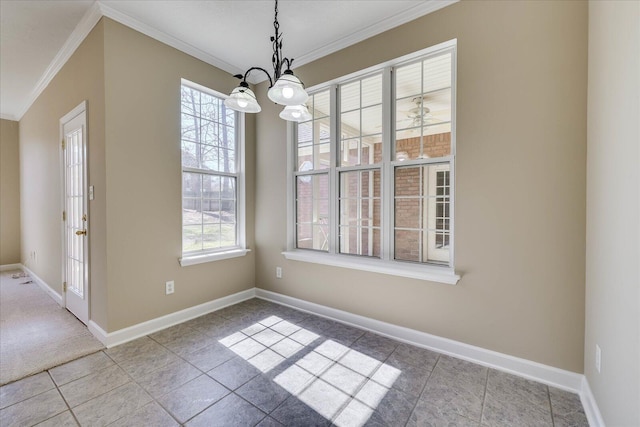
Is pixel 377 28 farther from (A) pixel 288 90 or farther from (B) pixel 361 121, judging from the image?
(A) pixel 288 90

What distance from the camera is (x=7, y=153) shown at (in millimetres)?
5129

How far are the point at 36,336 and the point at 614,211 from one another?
4.48 m

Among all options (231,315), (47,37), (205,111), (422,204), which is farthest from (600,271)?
(47,37)

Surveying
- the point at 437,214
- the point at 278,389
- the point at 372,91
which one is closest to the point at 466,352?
the point at 437,214

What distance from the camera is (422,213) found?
2.50 m

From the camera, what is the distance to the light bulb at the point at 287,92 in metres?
1.66

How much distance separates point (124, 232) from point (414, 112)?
292 cm

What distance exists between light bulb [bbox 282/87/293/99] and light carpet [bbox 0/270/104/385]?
8.64 feet

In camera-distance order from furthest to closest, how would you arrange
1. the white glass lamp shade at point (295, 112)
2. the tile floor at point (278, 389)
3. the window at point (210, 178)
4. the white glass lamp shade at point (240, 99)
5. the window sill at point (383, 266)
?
the window at point (210, 178)
the window sill at point (383, 266)
the white glass lamp shade at point (295, 112)
the white glass lamp shade at point (240, 99)
the tile floor at point (278, 389)

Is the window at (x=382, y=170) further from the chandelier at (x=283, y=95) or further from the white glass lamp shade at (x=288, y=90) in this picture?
the white glass lamp shade at (x=288, y=90)

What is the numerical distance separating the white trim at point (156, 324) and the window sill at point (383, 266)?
3.14 feet

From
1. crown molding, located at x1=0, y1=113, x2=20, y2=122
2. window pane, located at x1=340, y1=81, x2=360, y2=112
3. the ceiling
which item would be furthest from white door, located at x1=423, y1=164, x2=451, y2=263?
crown molding, located at x1=0, y1=113, x2=20, y2=122

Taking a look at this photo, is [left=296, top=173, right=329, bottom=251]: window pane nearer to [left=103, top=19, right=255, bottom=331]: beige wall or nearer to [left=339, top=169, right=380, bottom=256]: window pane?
[left=339, top=169, right=380, bottom=256]: window pane

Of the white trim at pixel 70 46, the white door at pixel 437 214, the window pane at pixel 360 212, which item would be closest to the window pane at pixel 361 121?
the window pane at pixel 360 212
